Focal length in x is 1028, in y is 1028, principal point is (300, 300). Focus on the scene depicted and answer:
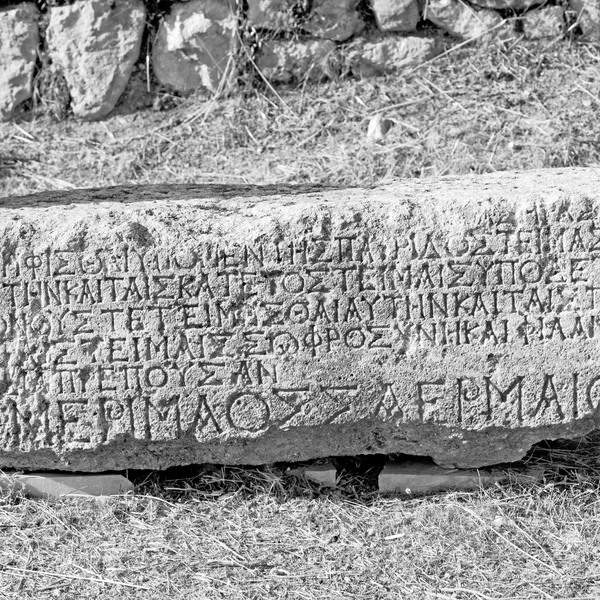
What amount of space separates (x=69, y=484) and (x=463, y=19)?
3.38m

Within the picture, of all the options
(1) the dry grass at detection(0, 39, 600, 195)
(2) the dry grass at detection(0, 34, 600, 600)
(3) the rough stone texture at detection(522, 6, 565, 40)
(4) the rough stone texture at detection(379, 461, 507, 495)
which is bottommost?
(2) the dry grass at detection(0, 34, 600, 600)

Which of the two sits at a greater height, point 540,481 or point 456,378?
point 456,378

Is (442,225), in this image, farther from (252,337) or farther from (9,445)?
(9,445)

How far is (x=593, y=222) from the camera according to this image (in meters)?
3.23

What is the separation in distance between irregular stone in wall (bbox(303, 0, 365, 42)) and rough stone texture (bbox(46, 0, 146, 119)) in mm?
911

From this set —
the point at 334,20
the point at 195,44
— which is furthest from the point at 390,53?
the point at 195,44

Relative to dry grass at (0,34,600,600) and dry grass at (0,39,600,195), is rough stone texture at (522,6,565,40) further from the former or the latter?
dry grass at (0,34,600,600)

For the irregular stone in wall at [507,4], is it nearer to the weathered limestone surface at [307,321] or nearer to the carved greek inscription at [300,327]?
the weathered limestone surface at [307,321]

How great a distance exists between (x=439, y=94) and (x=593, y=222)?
2.36m

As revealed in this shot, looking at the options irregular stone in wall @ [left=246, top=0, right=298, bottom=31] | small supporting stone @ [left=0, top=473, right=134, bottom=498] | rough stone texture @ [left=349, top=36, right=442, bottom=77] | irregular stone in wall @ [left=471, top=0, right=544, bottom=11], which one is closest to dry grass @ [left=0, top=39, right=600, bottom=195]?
rough stone texture @ [left=349, top=36, right=442, bottom=77]

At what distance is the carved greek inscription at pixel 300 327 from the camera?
3.27 m

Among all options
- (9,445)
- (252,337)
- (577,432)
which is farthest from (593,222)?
(9,445)

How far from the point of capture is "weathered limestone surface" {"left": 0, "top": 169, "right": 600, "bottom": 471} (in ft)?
10.7

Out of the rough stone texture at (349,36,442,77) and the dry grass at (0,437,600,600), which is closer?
the dry grass at (0,437,600,600)
